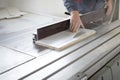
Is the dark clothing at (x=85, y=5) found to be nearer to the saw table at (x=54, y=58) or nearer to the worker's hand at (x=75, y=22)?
the worker's hand at (x=75, y=22)

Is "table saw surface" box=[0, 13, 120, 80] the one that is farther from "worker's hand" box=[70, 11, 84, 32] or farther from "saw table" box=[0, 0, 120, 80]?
"worker's hand" box=[70, 11, 84, 32]

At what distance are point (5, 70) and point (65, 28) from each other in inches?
25.7

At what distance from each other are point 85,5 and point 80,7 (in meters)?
0.05

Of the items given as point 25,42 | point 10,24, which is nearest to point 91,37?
point 25,42

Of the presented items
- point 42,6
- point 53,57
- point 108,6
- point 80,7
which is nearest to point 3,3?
point 42,6

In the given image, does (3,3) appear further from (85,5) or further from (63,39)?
(63,39)

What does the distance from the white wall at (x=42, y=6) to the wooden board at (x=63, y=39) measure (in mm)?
796

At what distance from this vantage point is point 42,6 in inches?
93.9

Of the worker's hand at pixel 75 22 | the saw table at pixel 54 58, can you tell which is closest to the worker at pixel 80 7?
the worker's hand at pixel 75 22

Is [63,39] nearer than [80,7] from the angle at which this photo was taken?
Yes

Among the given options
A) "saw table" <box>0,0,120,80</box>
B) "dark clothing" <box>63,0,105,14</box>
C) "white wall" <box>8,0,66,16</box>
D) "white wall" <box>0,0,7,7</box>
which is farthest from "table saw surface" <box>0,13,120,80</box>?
"white wall" <box>0,0,7,7</box>

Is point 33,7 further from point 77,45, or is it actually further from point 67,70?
point 67,70

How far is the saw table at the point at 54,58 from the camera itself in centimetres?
95

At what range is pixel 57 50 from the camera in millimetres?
1204
